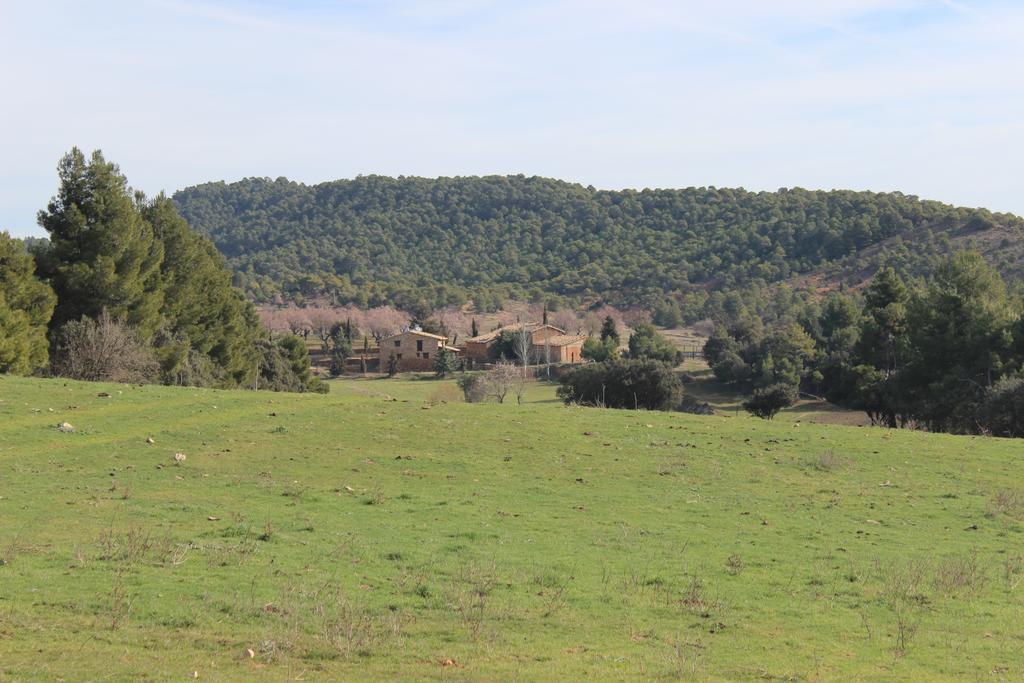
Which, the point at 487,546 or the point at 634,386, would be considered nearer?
the point at 487,546

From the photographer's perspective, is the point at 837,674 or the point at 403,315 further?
the point at 403,315

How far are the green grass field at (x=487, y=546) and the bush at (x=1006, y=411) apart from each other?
972 cm

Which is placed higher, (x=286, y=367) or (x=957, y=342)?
(x=957, y=342)

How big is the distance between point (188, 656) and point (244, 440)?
13018mm

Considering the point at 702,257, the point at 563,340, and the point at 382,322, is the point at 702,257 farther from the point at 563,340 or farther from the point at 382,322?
the point at 563,340

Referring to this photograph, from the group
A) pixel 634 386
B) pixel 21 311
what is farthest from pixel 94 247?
pixel 634 386

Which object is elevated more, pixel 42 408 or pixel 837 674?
pixel 42 408

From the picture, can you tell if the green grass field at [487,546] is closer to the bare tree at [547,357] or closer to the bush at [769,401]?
the bush at [769,401]

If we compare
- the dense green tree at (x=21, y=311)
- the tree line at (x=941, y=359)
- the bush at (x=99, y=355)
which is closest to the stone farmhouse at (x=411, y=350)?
the tree line at (x=941, y=359)

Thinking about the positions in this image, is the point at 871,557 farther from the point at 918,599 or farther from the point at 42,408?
the point at 42,408

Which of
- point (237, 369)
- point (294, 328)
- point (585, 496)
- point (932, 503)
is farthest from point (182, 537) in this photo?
point (294, 328)

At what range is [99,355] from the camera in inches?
1416

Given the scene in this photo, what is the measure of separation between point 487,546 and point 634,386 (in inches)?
1726

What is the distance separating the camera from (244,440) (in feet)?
72.9
